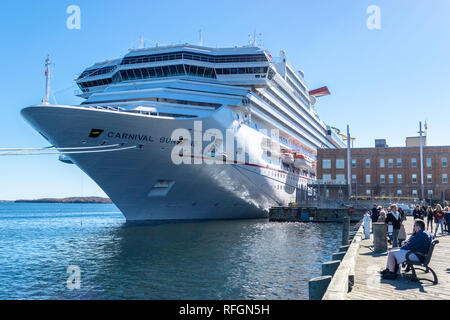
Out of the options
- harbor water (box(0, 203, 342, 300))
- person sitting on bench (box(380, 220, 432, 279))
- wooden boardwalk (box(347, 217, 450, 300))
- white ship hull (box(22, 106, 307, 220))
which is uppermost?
white ship hull (box(22, 106, 307, 220))

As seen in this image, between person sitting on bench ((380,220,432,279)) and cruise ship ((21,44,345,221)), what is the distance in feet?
53.9

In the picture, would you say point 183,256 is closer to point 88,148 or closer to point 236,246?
point 236,246

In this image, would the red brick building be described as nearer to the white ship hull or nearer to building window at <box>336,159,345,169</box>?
building window at <box>336,159,345,169</box>

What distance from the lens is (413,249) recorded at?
8.35m

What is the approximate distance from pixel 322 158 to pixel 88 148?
40044 mm

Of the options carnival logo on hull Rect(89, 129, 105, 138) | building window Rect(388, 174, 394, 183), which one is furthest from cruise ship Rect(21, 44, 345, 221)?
building window Rect(388, 174, 394, 183)

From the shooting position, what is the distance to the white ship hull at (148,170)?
894 inches

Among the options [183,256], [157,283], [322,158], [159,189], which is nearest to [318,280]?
[157,283]

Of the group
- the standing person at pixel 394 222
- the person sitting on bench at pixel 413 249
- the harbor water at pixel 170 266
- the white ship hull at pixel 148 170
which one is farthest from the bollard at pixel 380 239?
the white ship hull at pixel 148 170

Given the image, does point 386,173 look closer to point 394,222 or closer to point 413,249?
point 394,222

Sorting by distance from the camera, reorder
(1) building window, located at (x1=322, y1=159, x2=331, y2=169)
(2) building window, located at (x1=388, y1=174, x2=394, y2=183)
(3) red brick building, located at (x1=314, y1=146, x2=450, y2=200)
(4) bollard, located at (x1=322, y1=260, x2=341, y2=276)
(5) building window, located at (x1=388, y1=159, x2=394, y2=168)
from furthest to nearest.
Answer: (1) building window, located at (x1=322, y1=159, x2=331, y2=169) < (5) building window, located at (x1=388, y1=159, x2=394, y2=168) < (2) building window, located at (x1=388, y1=174, x2=394, y2=183) < (3) red brick building, located at (x1=314, y1=146, x2=450, y2=200) < (4) bollard, located at (x1=322, y1=260, x2=341, y2=276)

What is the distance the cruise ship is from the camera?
23781mm

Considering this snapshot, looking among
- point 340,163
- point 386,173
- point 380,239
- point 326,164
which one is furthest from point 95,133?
point 386,173

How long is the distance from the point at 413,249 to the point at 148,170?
797 inches
